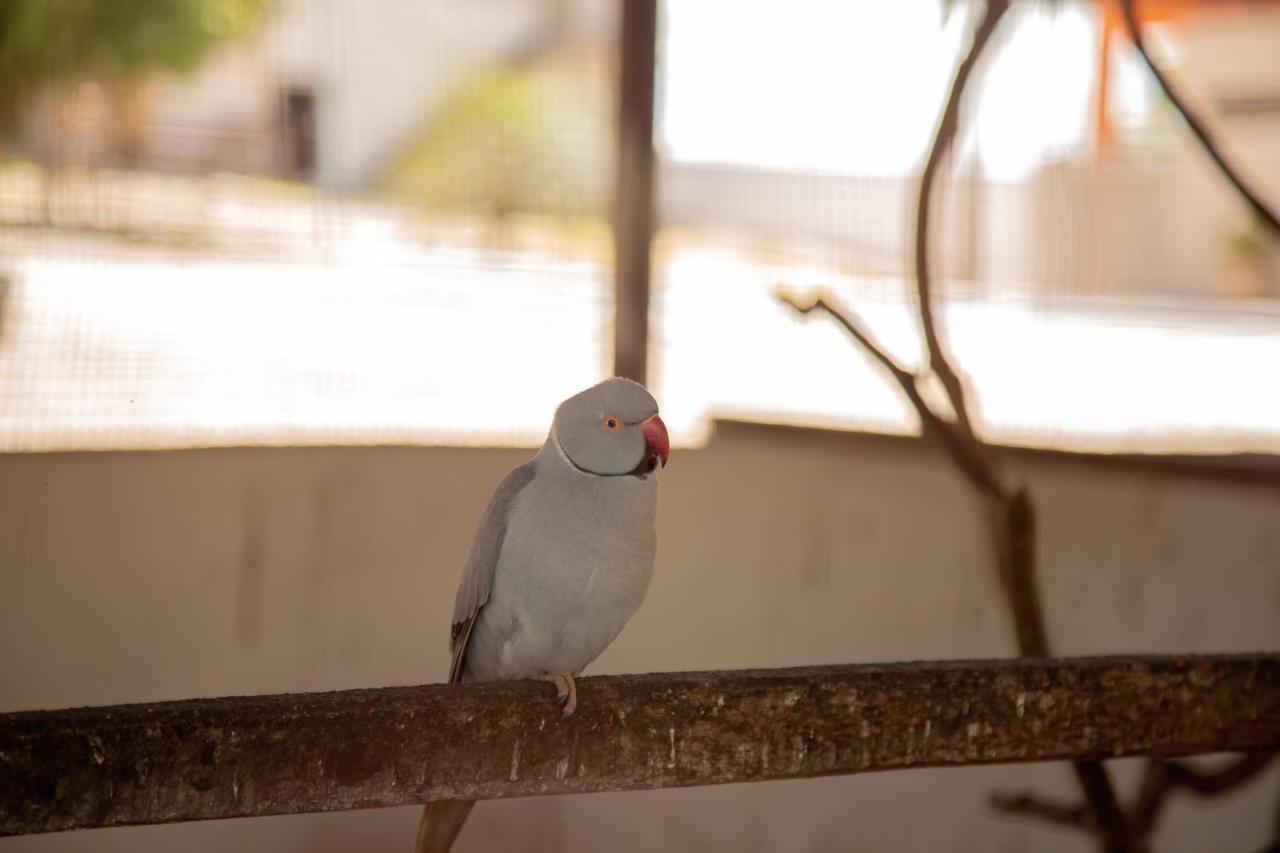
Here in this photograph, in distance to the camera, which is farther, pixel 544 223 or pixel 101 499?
pixel 544 223

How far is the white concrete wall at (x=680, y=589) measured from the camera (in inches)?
63.6

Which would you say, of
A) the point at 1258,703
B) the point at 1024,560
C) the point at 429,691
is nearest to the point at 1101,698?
the point at 1258,703

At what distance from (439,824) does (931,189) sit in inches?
35.7

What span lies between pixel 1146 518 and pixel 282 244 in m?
1.33

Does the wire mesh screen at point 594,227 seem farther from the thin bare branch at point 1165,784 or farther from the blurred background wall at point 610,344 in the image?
the thin bare branch at point 1165,784

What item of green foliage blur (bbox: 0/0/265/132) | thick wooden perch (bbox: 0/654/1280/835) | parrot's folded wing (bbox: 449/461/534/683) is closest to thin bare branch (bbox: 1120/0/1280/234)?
thick wooden perch (bbox: 0/654/1280/835)

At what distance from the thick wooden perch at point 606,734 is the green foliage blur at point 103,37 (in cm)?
98

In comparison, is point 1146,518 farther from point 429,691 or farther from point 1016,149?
point 429,691

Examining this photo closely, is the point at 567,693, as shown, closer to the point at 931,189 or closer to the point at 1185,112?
the point at 931,189

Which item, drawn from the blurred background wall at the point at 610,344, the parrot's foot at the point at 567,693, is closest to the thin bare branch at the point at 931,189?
the blurred background wall at the point at 610,344

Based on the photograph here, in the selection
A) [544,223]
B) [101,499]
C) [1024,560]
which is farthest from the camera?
[544,223]

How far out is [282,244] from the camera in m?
1.62

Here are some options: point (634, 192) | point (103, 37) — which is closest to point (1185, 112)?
point (634, 192)

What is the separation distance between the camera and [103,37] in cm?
154
